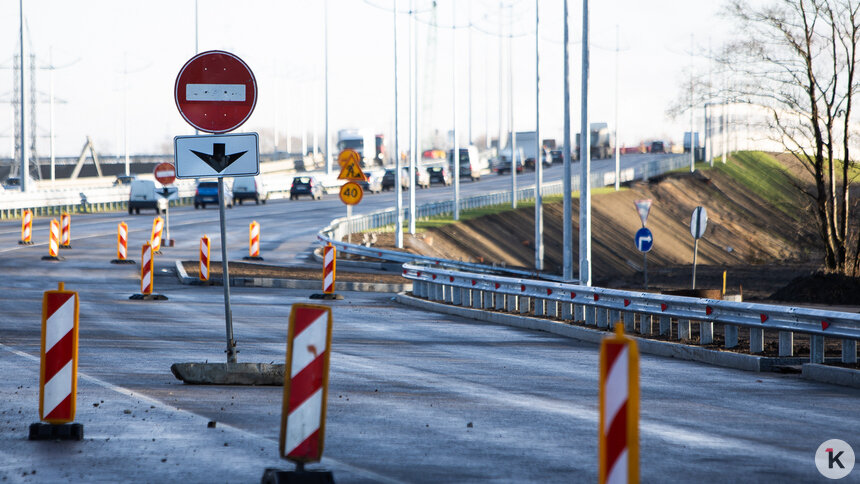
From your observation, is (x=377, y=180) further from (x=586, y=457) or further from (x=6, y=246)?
(x=586, y=457)

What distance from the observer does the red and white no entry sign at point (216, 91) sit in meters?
10.8

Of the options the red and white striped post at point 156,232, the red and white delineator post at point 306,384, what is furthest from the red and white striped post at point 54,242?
the red and white delineator post at point 306,384

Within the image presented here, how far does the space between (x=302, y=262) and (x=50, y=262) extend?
7721 millimetres

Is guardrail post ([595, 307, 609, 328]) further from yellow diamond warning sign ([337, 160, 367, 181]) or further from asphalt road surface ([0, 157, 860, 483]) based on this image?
yellow diamond warning sign ([337, 160, 367, 181])

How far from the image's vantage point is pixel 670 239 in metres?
72.9

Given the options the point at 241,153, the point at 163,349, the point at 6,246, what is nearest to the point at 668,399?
the point at 241,153

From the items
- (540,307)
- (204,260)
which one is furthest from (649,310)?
(204,260)

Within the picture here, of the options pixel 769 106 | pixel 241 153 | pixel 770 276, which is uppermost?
pixel 769 106

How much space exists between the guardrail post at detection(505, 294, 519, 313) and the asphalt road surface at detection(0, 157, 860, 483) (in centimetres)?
205

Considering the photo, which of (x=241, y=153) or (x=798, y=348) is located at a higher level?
(x=241, y=153)

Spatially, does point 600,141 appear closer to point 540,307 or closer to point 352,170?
point 352,170

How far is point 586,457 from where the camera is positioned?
8289mm

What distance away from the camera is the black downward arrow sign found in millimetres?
10891

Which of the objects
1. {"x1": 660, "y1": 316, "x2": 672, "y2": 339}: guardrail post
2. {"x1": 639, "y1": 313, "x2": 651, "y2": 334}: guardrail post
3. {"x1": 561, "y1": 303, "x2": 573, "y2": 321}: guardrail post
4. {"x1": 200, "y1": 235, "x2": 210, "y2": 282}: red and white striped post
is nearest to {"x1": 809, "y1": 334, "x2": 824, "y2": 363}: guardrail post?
{"x1": 660, "y1": 316, "x2": 672, "y2": 339}: guardrail post
